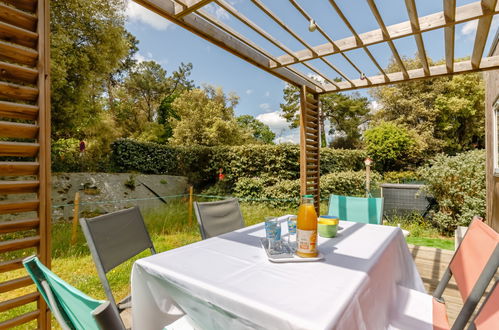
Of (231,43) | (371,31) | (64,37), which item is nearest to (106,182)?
(64,37)

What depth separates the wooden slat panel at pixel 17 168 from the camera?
4.06ft

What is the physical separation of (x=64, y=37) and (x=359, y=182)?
7295 millimetres

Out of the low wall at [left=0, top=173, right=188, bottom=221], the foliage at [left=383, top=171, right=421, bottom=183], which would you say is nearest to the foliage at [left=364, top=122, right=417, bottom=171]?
the foliage at [left=383, top=171, right=421, bottom=183]

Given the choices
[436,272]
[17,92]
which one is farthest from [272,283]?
[436,272]

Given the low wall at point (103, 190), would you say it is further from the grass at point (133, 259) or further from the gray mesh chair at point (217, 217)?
the gray mesh chair at point (217, 217)

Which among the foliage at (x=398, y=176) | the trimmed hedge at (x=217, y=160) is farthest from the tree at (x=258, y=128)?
the trimmed hedge at (x=217, y=160)

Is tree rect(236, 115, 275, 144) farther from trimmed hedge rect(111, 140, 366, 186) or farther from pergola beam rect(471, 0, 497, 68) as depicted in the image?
pergola beam rect(471, 0, 497, 68)

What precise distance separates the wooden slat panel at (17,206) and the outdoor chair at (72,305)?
0.74 m

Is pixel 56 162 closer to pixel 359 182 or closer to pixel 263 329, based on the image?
pixel 263 329

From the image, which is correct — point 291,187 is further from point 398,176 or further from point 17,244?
point 398,176

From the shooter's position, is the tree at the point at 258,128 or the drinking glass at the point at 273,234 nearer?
the drinking glass at the point at 273,234

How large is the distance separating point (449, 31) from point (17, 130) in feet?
10.0

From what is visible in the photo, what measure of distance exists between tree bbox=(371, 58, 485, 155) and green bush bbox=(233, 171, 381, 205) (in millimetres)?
6799

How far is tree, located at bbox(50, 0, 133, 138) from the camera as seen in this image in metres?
4.73
